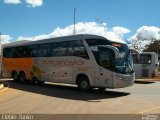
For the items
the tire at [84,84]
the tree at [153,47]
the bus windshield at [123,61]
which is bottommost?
the tire at [84,84]

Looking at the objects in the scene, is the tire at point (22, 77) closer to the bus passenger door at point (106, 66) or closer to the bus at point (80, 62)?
the bus at point (80, 62)

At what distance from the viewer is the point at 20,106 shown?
14.0m

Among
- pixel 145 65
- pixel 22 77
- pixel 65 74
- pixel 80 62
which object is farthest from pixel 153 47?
pixel 80 62

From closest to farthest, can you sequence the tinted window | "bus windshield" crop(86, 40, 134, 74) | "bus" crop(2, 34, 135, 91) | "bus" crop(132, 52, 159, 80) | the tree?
"bus windshield" crop(86, 40, 134, 74) < "bus" crop(2, 34, 135, 91) < the tinted window < "bus" crop(132, 52, 159, 80) < the tree

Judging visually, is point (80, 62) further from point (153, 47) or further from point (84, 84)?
point (153, 47)


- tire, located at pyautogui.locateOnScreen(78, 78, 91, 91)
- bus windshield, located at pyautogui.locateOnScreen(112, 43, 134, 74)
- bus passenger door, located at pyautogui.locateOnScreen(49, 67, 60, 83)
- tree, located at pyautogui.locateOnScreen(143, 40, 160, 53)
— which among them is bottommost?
tire, located at pyautogui.locateOnScreen(78, 78, 91, 91)

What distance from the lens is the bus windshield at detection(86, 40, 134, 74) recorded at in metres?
18.8

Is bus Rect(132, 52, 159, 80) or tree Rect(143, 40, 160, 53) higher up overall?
tree Rect(143, 40, 160, 53)

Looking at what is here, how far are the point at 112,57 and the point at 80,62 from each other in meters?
2.66

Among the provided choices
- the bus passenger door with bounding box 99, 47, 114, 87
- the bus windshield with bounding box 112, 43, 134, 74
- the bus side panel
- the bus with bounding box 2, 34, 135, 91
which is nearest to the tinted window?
the bus with bounding box 2, 34, 135, 91

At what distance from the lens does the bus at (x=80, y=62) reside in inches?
743

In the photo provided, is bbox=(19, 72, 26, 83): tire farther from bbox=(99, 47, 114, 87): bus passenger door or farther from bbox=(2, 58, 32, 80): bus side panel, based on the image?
bbox=(99, 47, 114, 87): bus passenger door

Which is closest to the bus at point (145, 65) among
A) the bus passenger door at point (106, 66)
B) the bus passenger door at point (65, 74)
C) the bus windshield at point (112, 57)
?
the bus passenger door at point (65, 74)

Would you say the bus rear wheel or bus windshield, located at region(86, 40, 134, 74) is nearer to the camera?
bus windshield, located at region(86, 40, 134, 74)
